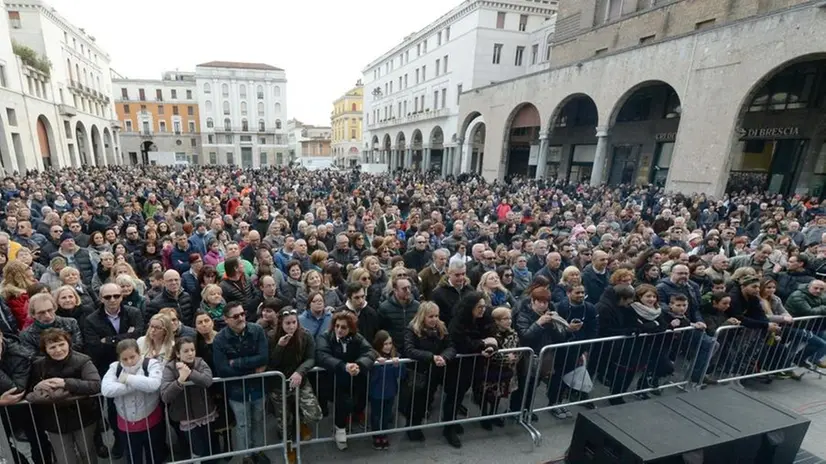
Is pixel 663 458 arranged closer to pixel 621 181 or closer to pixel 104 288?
pixel 104 288

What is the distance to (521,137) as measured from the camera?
27.8 meters

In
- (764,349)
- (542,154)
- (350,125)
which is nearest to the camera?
(764,349)

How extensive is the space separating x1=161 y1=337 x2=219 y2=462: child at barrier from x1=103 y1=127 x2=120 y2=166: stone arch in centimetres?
6035

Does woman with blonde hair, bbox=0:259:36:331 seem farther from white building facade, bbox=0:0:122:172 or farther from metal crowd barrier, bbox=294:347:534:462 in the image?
white building facade, bbox=0:0:122:172

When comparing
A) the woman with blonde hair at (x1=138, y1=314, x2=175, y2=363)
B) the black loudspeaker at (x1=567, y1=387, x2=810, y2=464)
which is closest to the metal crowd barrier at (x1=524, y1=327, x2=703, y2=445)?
the black loudspeaker at (x1=567, y1=387, x2=810, y2=464)

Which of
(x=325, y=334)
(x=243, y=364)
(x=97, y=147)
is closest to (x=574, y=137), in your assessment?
(x=325, y=334)

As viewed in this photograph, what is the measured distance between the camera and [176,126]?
2537 inches

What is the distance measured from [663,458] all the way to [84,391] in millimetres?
4427

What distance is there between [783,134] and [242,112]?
6865cm

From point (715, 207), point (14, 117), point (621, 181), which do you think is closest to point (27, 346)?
point (715, 207)

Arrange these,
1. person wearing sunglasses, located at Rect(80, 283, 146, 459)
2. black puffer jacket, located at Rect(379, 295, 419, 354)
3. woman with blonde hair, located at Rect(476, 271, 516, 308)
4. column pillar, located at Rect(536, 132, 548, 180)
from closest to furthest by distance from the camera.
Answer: person wearing sunglasses, located at Rect(80, 283, 146, 459) < black puffer jacket, located at Rect(379, 295, 419, 354) < woman with blonde hair, located at Rect(476, 271, 516, 308) < column pillar, located at Rect(536, 132, 548, 180)

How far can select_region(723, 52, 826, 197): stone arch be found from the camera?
14.5 meters

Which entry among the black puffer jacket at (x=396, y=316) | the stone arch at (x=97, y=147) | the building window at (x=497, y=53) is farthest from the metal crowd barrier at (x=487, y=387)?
the stone arch at (x=97, y=147)

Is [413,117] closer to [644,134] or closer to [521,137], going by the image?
[521,137]
